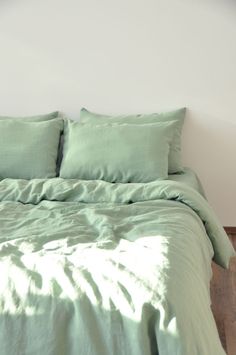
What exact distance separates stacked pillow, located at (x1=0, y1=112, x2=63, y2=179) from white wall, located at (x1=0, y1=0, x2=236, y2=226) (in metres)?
0.36

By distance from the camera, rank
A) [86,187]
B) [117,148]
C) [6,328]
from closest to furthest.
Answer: [6,328] < [86,187] < [117,148]

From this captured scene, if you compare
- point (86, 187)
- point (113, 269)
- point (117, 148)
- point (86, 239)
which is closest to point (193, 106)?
point (117, 148)

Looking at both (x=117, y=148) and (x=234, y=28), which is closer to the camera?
(x=117, y=148)

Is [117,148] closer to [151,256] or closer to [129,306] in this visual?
[151,256]

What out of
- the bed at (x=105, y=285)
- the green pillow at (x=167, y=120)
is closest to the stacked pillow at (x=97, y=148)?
the green pillow at (x=167, y=120)

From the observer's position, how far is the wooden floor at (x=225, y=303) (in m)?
1.95

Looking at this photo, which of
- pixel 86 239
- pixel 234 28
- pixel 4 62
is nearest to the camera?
pixel 86 239

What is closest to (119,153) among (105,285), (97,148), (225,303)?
(97,148)

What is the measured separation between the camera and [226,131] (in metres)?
2.92

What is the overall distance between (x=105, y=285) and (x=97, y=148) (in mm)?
1342

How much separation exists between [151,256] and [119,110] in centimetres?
171

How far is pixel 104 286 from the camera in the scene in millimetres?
1234

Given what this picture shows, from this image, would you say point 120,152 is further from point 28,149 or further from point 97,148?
point 28,149

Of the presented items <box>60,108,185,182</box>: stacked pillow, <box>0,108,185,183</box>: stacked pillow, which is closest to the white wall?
<box>0,108,185,183</box>: stacked pillow
